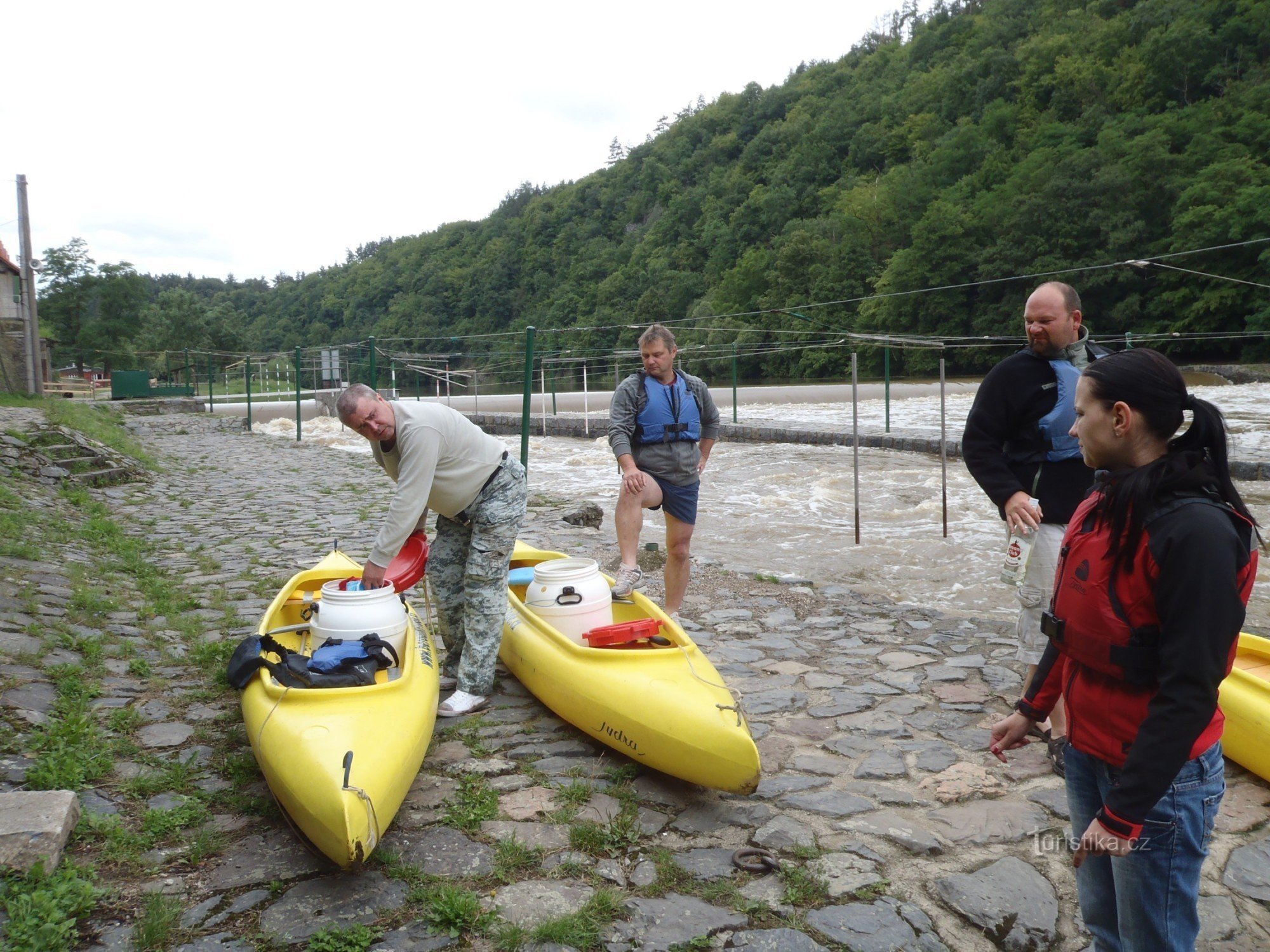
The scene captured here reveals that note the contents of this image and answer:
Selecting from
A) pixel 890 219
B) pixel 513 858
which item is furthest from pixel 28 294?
pixel 890 219

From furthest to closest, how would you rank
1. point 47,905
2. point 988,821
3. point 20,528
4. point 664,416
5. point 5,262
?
1. point 5,262
2. point 20,528
3. point 664,416
4. point 988,821
5. point 47,905

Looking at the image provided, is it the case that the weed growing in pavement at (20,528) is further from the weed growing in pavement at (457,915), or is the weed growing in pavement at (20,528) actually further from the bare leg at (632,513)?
the weed growing in pavement at (457,915)

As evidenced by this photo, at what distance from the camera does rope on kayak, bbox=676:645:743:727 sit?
10.5ft

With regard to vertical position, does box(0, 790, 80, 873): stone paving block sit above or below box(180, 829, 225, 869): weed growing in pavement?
above

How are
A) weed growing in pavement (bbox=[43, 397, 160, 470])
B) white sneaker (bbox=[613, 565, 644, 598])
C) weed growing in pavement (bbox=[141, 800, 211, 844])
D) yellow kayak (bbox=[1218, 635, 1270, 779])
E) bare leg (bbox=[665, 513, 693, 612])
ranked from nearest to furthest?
weed growing in pavement (bbox=[141, 800, 211, 844]) → yellow kayak (bbox=[1218, 635, 1270, 779]) → white sneaker (bbox=[613, 565, 644, 598]) → bare leg (bbox=[665, 513, 693, 612]) → weed growing in pavement (bbox=[43, 397, 160, 470])

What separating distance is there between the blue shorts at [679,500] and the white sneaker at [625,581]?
0.39 metres

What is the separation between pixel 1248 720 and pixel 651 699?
7.21 feet

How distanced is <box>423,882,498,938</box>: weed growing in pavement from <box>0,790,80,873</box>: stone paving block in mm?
1077

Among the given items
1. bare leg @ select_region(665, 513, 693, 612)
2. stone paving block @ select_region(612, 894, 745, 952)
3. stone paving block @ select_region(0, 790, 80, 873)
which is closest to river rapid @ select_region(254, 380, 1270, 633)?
bare leg @ select_region(665, 513, 693, 612)

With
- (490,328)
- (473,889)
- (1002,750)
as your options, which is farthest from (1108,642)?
(490,328)

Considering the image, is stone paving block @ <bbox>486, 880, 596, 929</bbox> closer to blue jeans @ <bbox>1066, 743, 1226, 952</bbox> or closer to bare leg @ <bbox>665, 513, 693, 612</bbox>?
blue jeans @ <bbox>1066, 743, 1226, 952</bbox>

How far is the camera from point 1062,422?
333 centimetres

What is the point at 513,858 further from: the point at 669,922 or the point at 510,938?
the point at 669,922

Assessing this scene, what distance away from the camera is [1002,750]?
6.60ft
